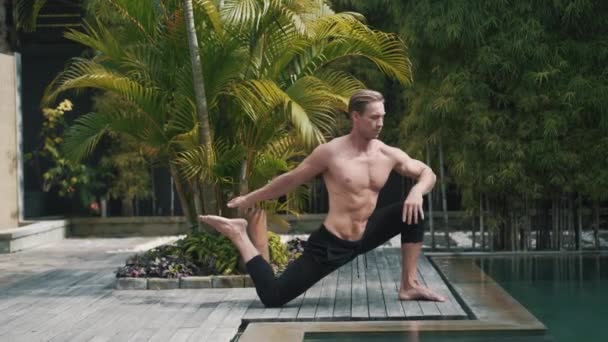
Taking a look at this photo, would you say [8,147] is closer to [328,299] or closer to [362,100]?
[328,299]

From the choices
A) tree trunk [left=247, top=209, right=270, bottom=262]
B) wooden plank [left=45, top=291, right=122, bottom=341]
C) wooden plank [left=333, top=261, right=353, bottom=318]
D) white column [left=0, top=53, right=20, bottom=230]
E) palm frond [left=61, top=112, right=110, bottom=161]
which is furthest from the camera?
white column [left=0, top=53, right=20, bottom=230]

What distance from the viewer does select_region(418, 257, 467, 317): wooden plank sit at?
6.04 meters

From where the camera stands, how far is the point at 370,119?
5.98 m

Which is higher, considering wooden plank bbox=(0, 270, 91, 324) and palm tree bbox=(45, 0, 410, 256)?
palm tree bbox=(45, 0, 410, 256)

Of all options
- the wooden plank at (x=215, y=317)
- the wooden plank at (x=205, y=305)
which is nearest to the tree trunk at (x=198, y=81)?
the wooden plank at (x=205, y=305)

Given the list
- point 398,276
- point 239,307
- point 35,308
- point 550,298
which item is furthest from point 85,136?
point 550,298

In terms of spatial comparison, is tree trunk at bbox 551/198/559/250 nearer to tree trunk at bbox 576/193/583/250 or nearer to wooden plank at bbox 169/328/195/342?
tree trunk at bbox 576/193/583/250

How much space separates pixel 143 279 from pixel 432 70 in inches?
163

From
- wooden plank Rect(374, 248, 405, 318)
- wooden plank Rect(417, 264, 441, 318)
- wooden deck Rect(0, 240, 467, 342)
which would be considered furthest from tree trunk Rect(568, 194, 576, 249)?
wooden plank Rect(417, 264, 441, 318)

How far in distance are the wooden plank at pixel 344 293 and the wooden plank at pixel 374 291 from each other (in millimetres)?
132

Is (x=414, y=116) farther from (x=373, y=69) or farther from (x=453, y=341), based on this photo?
(x=453, y=341)

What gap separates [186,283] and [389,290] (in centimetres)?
152

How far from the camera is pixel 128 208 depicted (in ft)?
49.4

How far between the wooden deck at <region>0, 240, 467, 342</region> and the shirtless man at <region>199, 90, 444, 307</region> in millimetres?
224
